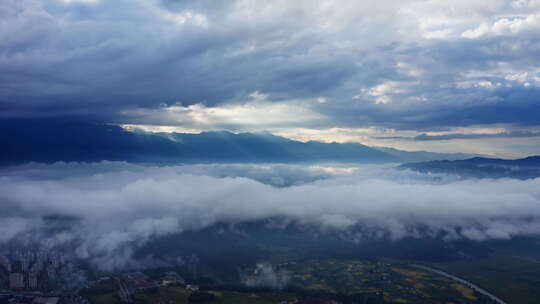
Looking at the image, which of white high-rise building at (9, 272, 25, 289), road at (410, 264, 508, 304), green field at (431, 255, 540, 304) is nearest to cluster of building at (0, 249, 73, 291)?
white high-rise building at (9, 272, 25, 289)

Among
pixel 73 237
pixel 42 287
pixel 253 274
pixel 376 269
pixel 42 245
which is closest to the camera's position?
pixel 42 287

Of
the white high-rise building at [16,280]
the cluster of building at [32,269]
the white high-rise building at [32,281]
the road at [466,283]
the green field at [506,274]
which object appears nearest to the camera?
the white high-rise building at [16,280]

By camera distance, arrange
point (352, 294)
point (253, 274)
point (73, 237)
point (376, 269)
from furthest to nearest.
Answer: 1. point (73, 237)
2. point (376, 269)
3. point (253, 274)
4. point (352, 294)

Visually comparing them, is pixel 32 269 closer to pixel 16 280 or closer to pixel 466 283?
pixel 16 280

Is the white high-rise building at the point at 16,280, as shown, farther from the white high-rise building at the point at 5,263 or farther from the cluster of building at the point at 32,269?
the white high-rise building at the point at 5,263

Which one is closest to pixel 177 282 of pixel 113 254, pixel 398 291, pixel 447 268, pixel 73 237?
pixel 113 254

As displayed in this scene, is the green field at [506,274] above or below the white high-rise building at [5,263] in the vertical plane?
below

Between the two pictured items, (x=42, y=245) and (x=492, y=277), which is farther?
(x=42, y=245)

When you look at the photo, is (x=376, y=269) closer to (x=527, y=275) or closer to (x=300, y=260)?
(x=300, y=260)

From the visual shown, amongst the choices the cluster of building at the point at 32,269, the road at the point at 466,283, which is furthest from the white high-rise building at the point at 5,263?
the road at the point at 466,283
